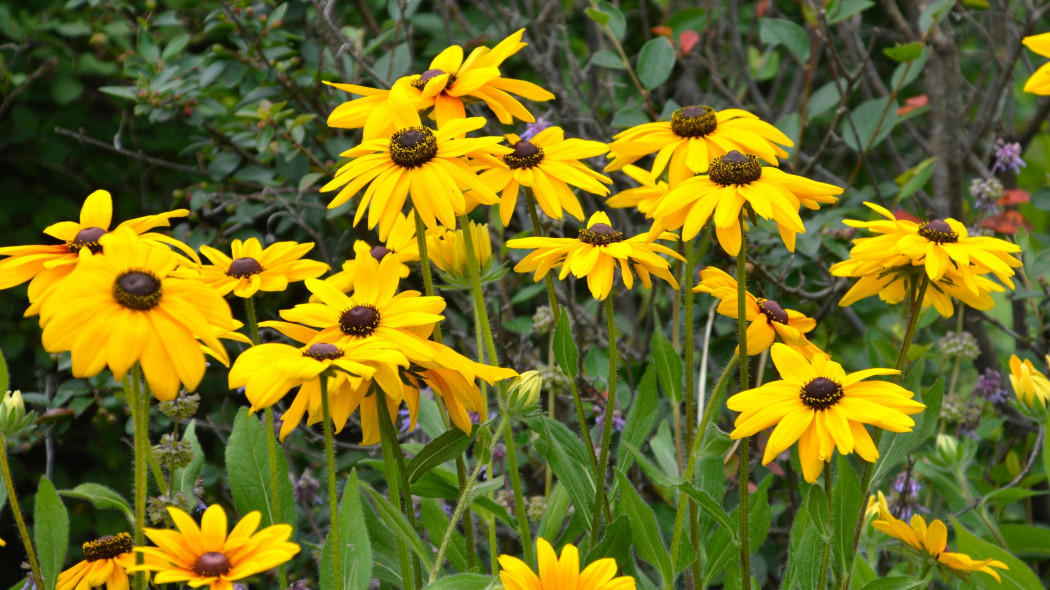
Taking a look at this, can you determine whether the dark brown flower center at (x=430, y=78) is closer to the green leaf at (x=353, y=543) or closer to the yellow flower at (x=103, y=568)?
the green leaf at (x=353, y=543)

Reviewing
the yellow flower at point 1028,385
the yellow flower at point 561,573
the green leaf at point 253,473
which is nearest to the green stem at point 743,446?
the yellow flower at point 561,573

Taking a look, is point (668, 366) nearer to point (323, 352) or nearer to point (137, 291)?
point (323, 352)

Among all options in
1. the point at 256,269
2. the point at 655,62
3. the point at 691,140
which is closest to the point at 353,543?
the point at 256,269

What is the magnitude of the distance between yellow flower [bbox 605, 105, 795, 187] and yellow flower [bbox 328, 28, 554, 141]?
0.17 metres

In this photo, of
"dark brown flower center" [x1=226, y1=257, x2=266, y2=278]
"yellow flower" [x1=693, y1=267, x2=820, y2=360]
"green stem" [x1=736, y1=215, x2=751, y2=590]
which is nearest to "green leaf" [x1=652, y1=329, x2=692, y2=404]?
"yellow flower" [x1=693, y1=267, x2=820, y2=360]

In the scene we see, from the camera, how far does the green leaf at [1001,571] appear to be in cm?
161

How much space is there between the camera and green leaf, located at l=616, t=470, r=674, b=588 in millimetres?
1324

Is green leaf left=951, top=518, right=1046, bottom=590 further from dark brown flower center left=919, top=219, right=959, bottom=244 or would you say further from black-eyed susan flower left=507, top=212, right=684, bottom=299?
black-eyed susan flower left=507, top=212, right=684, bottom=299

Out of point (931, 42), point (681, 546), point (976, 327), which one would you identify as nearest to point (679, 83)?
point (931, 42)

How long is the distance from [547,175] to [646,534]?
1.75 ft

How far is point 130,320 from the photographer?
0.94m

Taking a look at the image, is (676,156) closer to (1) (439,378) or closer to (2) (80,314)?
(1) (439,378)

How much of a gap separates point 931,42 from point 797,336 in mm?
1676

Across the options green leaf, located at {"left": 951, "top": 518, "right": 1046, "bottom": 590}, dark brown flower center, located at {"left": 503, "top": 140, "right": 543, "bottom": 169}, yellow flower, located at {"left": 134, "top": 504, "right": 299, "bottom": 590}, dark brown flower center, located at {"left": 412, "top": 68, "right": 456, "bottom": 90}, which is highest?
dark brown flower center, located at {"left": 412, "top": 68, "right": 456, "bottom": 90}
